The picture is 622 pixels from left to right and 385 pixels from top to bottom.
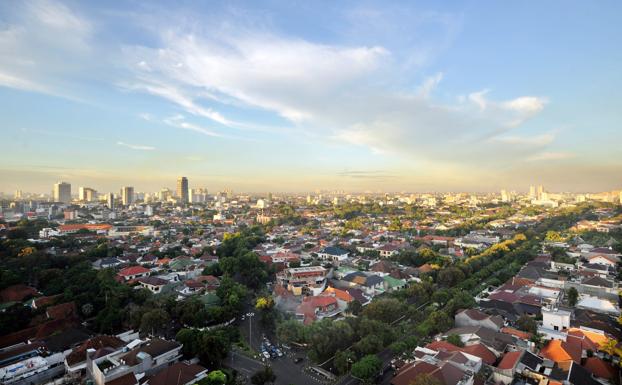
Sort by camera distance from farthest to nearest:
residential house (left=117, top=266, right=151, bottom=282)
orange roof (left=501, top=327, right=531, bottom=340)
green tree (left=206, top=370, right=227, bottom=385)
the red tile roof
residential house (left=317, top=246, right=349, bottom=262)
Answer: residential house (left=317, top=246, right=349, bottom=262) → the red tile roof → residential house (left=117, top=266, right=151, bottom=282) → orange roof (left=501, top=327, right=531, bottom=340) → green tree (left=206, top=370, right=227, bottom=385)

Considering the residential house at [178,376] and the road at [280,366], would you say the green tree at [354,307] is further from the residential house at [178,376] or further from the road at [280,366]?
the residential house at [178,376]

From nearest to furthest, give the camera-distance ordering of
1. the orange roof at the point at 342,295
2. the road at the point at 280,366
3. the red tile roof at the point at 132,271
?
the road at the point at 280,366 < the orange roof at the point at 342,295 < the red tile roof at the point at 132,271

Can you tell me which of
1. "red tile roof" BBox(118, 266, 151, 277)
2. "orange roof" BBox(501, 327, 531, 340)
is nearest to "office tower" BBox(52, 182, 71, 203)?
"red tile roof" BBox(118, 266, 151, 277)

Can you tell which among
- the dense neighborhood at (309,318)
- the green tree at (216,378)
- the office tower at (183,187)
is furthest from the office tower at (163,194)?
the green tree at (216,378)

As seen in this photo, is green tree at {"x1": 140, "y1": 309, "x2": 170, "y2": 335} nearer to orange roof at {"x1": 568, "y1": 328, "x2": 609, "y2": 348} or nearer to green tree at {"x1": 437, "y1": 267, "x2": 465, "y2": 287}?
green tree at {"x1": 437, "y1": 267, "x2": 465, "y2": 287}

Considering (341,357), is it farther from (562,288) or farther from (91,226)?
(91,226)

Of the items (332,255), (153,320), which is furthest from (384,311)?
(332,255)

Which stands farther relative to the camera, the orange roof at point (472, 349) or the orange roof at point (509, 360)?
the orange roof at point (472, 349)

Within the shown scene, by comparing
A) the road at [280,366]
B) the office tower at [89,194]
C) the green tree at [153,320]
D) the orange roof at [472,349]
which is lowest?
the road at [280,366]
